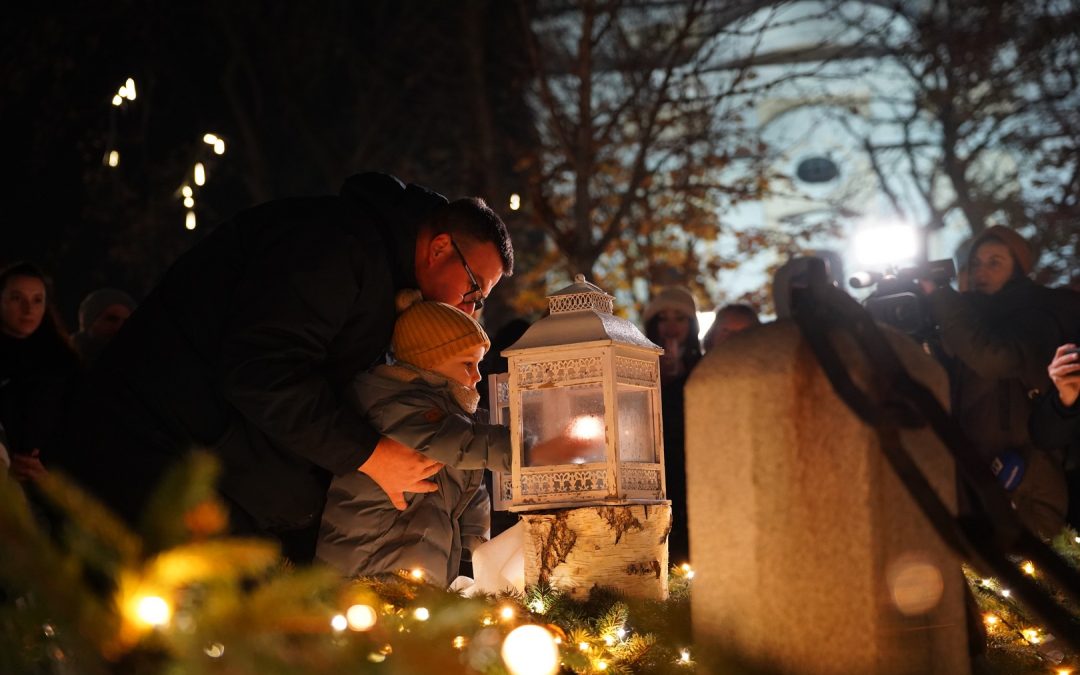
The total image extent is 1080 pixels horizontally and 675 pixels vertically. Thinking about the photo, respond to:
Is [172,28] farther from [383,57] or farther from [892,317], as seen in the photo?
[892,317]

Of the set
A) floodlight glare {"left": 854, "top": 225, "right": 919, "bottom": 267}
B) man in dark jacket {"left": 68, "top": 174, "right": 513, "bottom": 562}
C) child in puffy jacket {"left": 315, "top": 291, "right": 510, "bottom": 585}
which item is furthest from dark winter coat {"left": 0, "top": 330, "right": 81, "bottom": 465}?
floodlight glare {"left": 854, "top": 225, "right": 919, "bottom": 267}

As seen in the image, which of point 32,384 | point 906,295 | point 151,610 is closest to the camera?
point 151,610

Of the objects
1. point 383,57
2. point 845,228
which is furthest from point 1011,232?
point 845,228

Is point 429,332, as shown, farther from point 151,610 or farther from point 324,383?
point 151,610

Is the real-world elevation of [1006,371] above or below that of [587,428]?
above

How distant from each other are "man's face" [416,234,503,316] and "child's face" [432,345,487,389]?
202mm

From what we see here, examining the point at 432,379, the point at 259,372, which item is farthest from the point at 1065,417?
the point at 259,372

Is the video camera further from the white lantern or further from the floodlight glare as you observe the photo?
the white lantern

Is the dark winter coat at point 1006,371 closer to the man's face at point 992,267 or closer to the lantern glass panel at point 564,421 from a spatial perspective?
A: the man's face at point 992,267

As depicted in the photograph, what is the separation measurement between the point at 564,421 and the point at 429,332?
555 millimetres

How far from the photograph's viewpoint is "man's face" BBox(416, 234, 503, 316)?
399 centimetres

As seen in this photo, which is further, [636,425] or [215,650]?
[636,425]

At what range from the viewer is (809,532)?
2.28m

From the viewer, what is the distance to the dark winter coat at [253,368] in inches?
134
